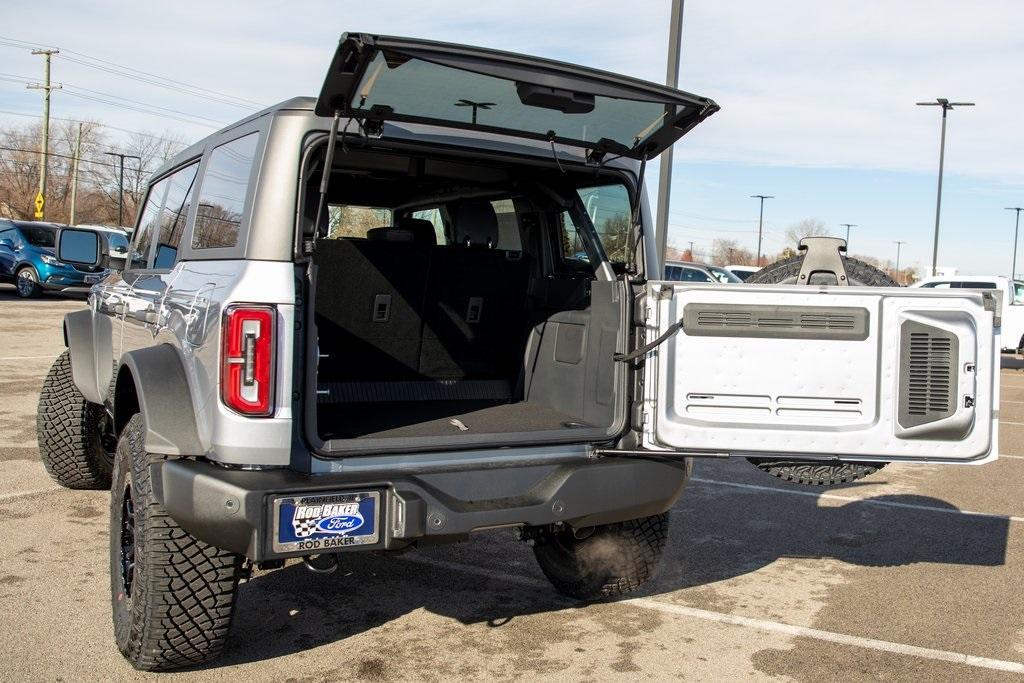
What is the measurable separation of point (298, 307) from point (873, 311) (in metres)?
2.07

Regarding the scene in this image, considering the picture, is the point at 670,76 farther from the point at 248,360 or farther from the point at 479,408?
the point at 248,360

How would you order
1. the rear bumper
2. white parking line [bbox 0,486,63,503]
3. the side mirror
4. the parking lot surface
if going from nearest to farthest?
the rear bumper → the parking lot surface → the side mirror → white parking line [bbox 0,486,63,503]

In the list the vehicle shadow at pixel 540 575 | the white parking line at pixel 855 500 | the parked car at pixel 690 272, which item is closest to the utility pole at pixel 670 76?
the white parking line at pixel 855 500

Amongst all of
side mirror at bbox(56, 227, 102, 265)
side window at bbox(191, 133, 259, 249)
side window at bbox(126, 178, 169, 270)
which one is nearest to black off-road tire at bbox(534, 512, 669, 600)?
side window at bbox(191, 133, 259, 249)

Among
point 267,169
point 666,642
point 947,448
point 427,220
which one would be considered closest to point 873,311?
point 947,448

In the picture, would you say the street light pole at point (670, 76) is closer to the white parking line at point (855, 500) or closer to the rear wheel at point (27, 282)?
the white parking line at point (855, 500)

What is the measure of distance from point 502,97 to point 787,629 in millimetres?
2532

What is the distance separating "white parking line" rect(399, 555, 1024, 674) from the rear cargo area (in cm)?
83

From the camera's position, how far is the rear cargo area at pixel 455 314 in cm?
475

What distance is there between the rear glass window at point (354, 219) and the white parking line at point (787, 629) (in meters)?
1.84

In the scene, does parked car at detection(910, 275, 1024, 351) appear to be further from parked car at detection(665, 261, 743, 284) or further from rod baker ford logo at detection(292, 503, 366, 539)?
rod baker ford logo at detection(292, 503, 366, 539)

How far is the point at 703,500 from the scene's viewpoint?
6.78m

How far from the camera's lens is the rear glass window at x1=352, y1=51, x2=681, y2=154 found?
3.35m

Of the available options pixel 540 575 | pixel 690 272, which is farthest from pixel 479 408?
pixel 690 272
